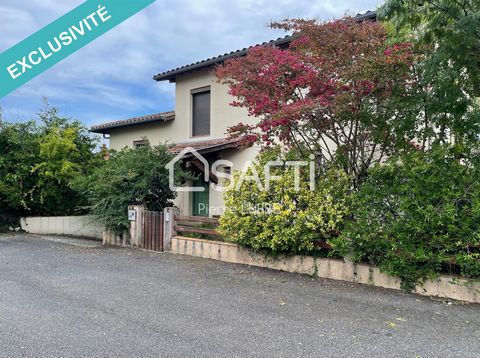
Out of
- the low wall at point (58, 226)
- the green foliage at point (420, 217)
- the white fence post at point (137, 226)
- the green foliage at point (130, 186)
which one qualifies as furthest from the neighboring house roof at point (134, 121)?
the green foliage at point (420, 217)

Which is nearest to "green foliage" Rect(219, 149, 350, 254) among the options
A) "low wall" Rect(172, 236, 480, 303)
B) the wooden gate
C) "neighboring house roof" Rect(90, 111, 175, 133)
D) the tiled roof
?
"low wall" Rect(172, 236, 480, 303)

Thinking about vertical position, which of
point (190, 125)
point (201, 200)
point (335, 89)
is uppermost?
point (190, 125)

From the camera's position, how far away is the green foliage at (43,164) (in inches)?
529

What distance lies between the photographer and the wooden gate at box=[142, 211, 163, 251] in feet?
32.2

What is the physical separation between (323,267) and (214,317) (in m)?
2.89

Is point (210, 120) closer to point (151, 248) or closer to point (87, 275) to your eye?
point (151, 248)

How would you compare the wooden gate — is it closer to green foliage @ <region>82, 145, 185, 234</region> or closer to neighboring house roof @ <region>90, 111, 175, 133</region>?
green foliage @ <region>82, 145, 185, 234</region>

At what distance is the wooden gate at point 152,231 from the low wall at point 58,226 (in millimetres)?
3927

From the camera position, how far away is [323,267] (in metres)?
7.07

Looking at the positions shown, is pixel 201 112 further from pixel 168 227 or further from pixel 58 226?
pixel 58 226

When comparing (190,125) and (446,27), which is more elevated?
(190,125)

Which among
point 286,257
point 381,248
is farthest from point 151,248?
point 381,248

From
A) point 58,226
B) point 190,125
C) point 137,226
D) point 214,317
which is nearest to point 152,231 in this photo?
point 137,226

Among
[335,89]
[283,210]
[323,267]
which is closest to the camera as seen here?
[335,89]
